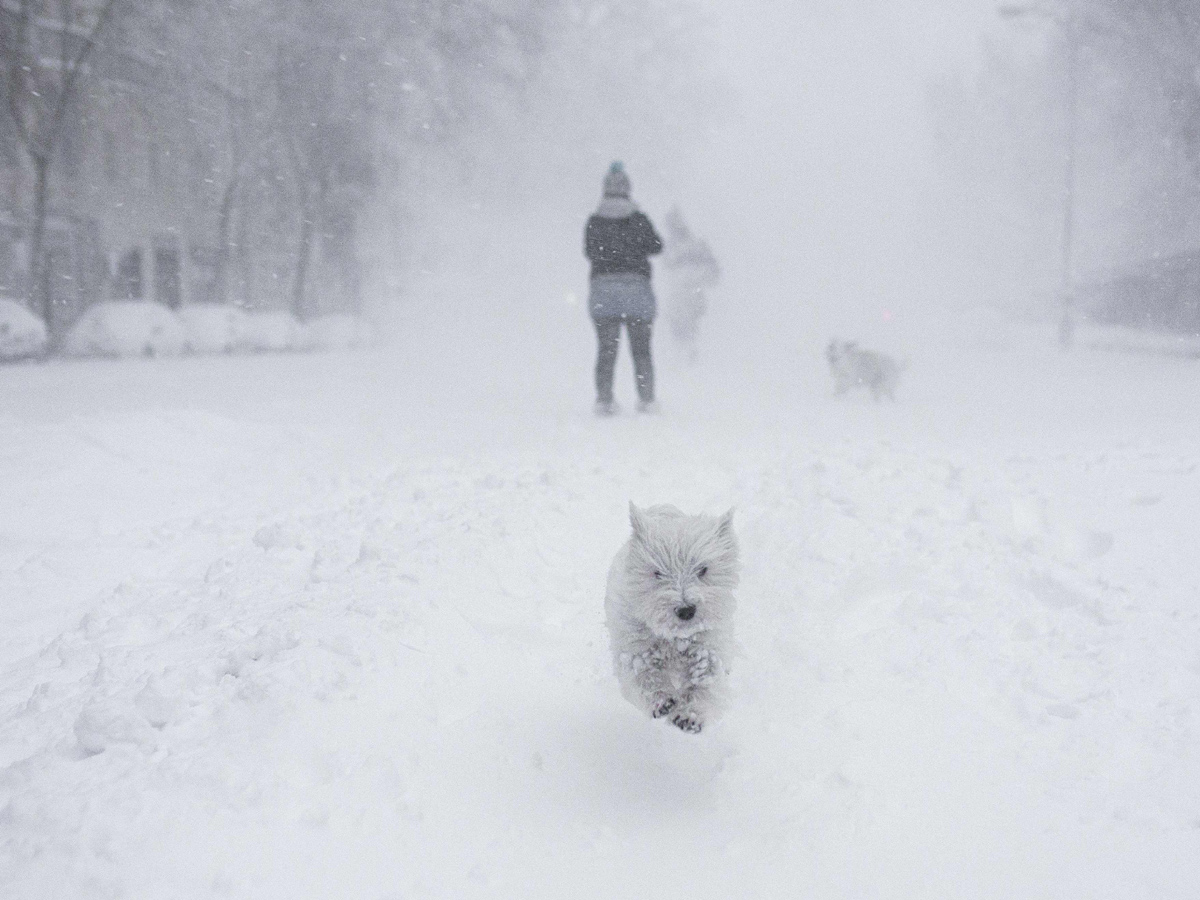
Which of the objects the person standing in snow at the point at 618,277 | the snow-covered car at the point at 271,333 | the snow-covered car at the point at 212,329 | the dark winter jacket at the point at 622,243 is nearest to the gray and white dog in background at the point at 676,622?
the person standing in snow at the point at 618,277

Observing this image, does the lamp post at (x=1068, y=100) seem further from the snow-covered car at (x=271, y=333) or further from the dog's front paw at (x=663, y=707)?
the dog's front paw at (x=663, y=707)

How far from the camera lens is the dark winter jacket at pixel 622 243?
35.6ft

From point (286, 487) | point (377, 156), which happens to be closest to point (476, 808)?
point (286, 487)

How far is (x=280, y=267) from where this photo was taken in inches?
1551

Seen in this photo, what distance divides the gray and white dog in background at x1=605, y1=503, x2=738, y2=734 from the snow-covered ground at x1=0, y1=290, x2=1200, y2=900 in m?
0.38

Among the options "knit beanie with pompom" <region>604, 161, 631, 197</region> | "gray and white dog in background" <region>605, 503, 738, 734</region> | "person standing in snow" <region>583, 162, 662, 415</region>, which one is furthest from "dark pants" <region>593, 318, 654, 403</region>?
"gray and white dog in background" <region>605, 503, 738, 734</region>

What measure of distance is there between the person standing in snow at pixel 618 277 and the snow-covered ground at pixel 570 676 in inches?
91.4

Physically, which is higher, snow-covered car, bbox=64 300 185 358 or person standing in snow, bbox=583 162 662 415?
person standing in snow, bbox=583 162 662 415

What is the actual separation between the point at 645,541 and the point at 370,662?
134 centimetres

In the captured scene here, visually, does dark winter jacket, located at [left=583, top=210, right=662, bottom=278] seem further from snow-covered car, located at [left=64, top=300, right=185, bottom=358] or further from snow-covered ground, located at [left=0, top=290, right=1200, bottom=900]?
snow-covered car, located at [left=64, top=300, right=185, bottom=358]

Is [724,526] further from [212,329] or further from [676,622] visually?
[212,329]

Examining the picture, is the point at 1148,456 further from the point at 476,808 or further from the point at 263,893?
the point at 263,893

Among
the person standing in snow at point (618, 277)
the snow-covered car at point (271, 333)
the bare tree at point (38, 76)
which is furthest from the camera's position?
the snow-covered car at point (271, 333)

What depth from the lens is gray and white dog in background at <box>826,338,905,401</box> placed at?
13.2 meters
